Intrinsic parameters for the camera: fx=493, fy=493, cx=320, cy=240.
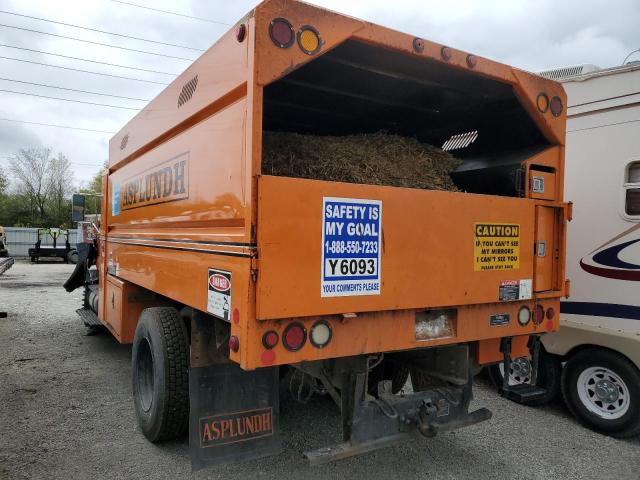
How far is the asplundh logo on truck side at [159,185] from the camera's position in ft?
11.4

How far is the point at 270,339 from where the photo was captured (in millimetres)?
2480

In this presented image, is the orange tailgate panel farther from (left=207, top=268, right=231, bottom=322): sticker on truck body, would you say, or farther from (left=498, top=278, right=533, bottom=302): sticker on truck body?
(left=207, top=268, right=231, bottom=322): sticker on truck body

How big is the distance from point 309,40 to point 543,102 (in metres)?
1.89

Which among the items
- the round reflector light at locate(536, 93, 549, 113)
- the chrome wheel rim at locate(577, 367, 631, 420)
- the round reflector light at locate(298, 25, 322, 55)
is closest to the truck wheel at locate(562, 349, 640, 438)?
the chrome wheel rim at locate(577, 367, 631, 420)

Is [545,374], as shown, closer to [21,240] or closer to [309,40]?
[309,40]

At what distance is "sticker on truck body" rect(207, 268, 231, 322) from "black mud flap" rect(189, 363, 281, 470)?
51 cm

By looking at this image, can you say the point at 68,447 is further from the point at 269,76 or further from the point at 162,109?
the point at 269,76

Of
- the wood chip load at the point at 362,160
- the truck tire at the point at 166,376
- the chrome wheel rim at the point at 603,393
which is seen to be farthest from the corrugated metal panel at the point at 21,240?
the chrome wheel rim at the point at 603,393

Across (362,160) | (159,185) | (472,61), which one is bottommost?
(159,185)

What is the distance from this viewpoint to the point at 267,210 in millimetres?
2420

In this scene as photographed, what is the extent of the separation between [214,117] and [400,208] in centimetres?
124

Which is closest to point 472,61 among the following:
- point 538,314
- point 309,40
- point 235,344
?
point 309,40

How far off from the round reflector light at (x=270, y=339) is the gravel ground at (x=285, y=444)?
1381 mm

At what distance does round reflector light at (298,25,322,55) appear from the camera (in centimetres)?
256
